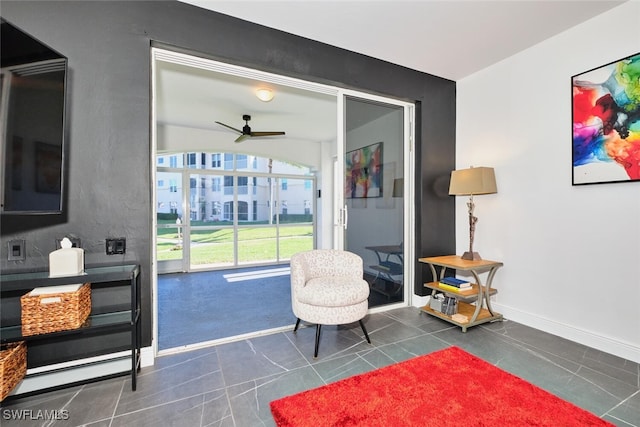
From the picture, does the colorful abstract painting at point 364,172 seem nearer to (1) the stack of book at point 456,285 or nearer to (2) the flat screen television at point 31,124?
(1) the stack of book at point 456,285

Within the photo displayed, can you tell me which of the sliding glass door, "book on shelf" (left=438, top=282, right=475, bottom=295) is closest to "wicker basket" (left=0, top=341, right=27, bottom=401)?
the sliding glass door

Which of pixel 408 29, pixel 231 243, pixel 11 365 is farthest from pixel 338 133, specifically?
pixel 231 243

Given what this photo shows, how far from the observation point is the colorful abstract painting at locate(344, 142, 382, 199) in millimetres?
3023

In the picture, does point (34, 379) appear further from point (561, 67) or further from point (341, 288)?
point (561, 67)

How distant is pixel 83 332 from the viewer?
1.90 meters

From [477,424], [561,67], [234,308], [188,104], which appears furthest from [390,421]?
[188,104]

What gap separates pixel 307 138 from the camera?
635cm

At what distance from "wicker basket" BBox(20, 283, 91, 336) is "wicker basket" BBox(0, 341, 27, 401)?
127 millimetres

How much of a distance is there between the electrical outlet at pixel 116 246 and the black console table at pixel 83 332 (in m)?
0.10

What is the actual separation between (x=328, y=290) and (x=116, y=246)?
1546mm

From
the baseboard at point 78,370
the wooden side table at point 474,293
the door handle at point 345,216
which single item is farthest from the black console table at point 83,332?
the wooden side table at point 474,293

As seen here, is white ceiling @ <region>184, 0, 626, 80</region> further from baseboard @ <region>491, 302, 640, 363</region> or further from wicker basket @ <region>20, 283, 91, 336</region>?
baseboard @ <region>491, 302, 640, 363</region>

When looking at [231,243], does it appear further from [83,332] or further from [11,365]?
[11,365]

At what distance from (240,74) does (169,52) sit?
56 centimetres
